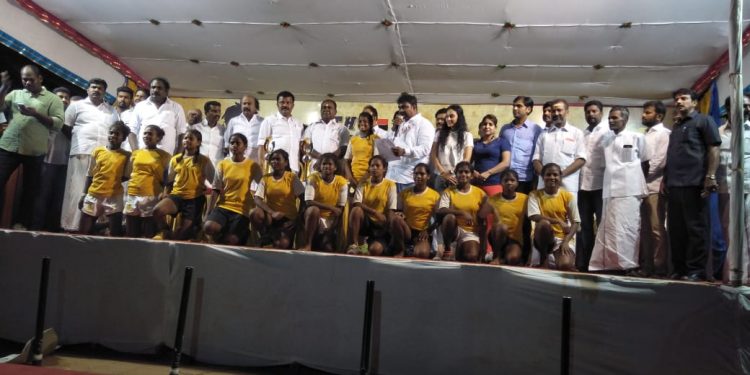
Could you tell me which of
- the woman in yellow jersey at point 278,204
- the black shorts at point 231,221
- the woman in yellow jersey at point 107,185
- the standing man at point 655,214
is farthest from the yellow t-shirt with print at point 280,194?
the standing man at point 655,214

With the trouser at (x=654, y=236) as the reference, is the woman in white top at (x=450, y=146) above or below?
above

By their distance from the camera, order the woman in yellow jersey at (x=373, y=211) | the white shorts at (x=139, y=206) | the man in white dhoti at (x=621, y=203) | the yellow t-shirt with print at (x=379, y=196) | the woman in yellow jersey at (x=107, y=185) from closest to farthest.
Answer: the man in white dhoti at (x=621, y=203)
the woman in yellow jersey at (x=373, y=211)
the yellow t-shirt with print at (x=379, y=196)
the white shorts at (x=139, y=206)
the woman in yellow jersey at (x=107, y=185)

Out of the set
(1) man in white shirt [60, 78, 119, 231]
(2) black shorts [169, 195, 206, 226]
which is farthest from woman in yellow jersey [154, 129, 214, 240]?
(1) man in white shirt [60, 78, 119, 231]

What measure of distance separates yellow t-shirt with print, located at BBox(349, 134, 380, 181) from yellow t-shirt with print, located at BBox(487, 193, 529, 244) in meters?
1.51

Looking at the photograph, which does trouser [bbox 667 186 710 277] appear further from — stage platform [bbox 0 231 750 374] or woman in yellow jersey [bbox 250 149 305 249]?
woman in yellow jersey [bbox 250 149 305 249]

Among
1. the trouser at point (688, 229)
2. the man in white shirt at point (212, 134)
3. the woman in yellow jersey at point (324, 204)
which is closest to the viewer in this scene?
the trouser at point (688, 229)

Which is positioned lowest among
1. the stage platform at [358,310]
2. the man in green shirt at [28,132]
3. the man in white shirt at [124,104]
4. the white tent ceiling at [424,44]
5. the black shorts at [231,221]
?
the stage platform at [358,310]

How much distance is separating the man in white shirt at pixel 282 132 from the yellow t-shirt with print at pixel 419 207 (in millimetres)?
1772

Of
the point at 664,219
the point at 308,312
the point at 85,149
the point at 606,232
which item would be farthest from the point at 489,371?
the point at 85,149

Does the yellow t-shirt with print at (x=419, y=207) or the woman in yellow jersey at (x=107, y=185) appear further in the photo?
the woman in yellow jersey at (x=107, y=185)

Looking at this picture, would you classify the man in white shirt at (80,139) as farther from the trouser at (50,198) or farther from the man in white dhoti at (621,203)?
the man in white dhoti at (621,203)

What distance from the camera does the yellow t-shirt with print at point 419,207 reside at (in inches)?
192

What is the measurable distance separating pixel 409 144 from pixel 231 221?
6.88 ft

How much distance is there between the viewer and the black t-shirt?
415cm
